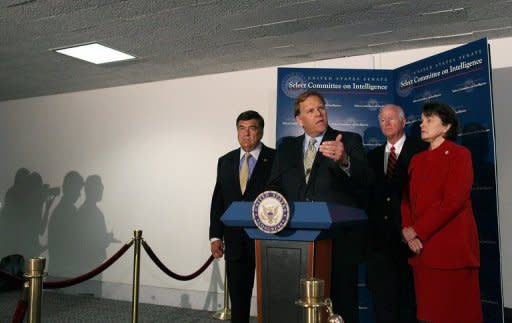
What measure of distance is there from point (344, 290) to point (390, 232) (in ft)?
4.41

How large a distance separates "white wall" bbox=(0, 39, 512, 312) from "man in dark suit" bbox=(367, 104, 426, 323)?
4.97 ft

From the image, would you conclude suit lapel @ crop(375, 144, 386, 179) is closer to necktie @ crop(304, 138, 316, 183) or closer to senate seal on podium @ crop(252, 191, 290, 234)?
necktie @ crop(304, 138, 316, 183)

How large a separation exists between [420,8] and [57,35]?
304cm

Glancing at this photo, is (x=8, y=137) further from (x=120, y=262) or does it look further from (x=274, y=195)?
(x=274, y=195)

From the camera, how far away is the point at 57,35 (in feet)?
13.4

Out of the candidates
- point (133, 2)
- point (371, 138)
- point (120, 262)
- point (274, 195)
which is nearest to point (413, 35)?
point (371, 138)

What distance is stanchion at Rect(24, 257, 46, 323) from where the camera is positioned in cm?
199

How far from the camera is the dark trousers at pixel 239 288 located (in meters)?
3.04

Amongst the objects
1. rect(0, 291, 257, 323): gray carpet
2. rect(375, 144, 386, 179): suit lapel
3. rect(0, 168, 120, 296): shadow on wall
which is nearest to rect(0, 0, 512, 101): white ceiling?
rect(375, 144, 386, 179): suit lapel

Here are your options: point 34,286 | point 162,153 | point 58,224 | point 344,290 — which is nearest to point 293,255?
point 344,290

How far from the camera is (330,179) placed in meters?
1.91

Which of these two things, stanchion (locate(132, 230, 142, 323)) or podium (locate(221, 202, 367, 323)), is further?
stanchion (locate(132, 230, 142, 323))

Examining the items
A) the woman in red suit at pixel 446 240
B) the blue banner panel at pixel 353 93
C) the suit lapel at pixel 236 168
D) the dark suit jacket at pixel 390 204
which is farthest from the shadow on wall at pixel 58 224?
the woman in red suit at pixel 446 240

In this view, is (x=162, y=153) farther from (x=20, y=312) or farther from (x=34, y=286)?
(x=34, y=286)
